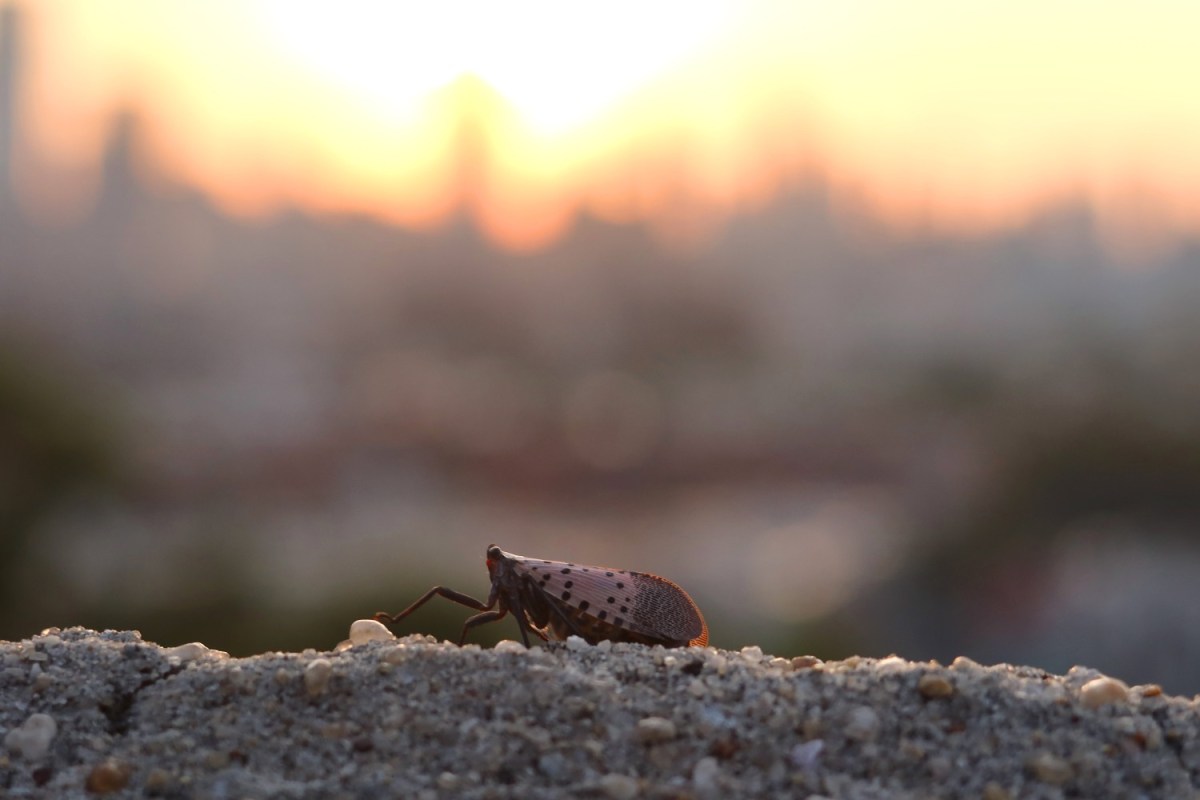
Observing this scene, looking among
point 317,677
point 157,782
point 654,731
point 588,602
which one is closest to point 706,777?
point 654,731

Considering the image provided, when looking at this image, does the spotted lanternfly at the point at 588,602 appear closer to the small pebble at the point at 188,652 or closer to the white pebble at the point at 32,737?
the small pebble at the point at 188,652

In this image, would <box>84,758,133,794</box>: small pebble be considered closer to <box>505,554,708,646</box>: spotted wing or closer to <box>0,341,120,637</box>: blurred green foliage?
<box>505,554,708,646</box>: spotted wing

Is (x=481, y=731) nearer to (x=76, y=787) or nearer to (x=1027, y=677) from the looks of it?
(x=76, y=787)

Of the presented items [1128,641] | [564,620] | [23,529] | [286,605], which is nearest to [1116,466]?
[1128,641]

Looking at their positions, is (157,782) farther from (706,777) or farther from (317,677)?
(706,777)

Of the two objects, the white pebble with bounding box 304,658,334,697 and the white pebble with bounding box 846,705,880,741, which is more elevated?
the white pebble with bounding box 846,705,880,741

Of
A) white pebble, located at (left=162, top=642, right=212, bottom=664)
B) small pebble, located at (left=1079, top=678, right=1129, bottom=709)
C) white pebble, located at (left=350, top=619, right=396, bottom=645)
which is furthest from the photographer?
white pebble, located at (left=350, top=619, right=396, bottom=645)

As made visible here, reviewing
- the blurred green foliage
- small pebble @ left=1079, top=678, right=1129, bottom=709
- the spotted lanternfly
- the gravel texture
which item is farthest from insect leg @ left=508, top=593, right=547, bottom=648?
the blurred green foliage
